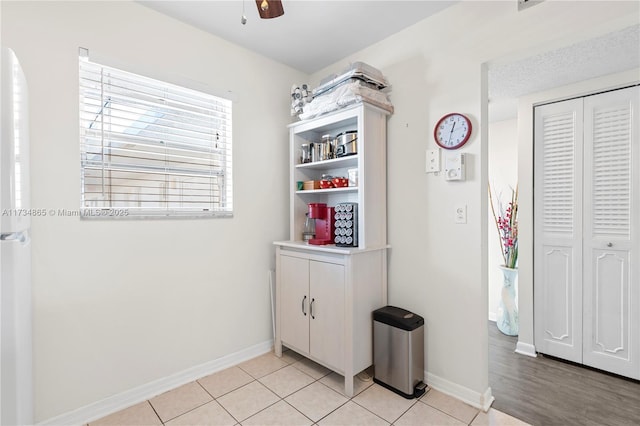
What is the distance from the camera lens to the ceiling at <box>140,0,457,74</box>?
6.64ft

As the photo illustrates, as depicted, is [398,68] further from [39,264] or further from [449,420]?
[39,264]

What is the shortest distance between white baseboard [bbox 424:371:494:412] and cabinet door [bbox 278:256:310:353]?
935 mm

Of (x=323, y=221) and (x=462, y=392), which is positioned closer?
(x=462, y=392)

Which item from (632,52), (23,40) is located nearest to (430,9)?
(632,52)

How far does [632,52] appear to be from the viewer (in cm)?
202

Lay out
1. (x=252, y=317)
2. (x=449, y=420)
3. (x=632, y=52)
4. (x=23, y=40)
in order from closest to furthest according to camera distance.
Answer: (x=23, y=40) → (x=449, y=420) → (x=632, y=52) → (x=252, y=317)

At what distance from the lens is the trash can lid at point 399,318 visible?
6.64 feet

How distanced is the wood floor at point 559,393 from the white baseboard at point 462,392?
0.09m

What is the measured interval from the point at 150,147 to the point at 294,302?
5.18 feet

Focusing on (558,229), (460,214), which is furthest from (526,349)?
(460,214)

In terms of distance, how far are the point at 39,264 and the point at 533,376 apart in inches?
132

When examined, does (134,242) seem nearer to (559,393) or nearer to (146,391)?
(146,391)

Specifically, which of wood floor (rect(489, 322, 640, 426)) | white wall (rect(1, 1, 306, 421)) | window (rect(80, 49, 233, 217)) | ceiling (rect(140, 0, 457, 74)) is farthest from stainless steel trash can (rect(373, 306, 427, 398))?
ceiling (rect(140, 0, 457, 74))

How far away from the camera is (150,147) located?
2.13 m
